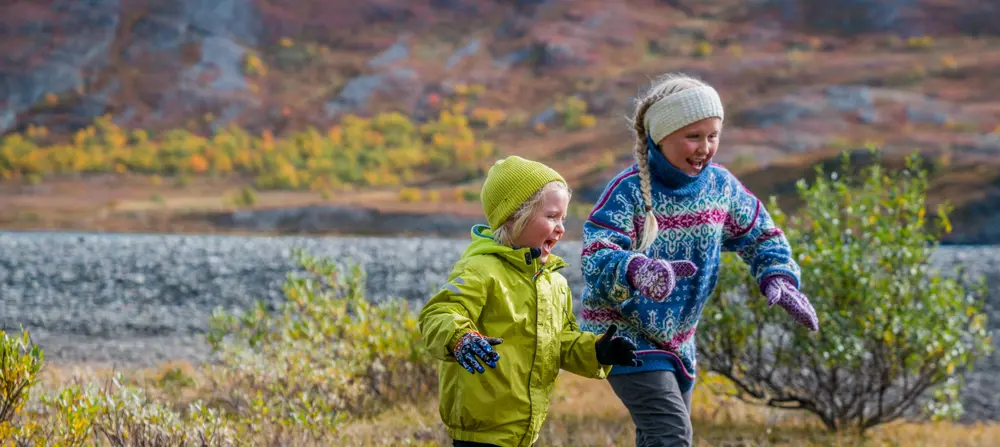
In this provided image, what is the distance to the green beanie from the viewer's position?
3098mm

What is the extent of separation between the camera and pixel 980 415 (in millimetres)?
8836

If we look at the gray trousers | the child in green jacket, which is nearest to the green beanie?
the child in green jacket

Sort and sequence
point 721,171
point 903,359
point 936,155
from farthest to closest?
point 936,155, point 903,359, point 721,171

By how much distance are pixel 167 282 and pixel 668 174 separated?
508 inches

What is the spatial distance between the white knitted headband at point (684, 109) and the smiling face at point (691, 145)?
0.08ft

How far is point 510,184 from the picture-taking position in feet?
10.2

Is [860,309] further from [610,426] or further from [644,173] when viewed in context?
[644,173]

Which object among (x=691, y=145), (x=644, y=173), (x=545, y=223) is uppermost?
(x=691, y=145)

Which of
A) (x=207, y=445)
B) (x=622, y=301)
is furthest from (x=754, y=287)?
(x=207, y=445)

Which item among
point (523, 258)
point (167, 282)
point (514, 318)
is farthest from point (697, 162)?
point (167, 282)

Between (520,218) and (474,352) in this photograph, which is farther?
(520,218)

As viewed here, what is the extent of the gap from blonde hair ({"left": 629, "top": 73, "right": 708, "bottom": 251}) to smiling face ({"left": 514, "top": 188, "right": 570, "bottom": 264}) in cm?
38

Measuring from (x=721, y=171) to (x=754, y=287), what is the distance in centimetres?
233

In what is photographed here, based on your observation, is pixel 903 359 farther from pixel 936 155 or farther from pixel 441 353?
pixel 936 155
